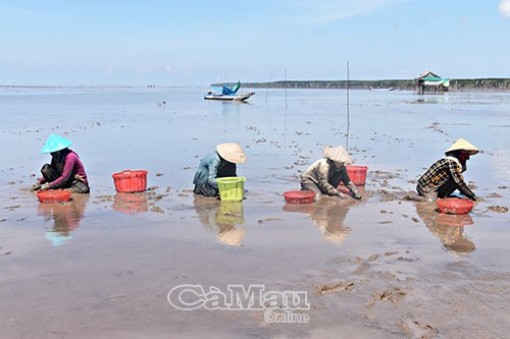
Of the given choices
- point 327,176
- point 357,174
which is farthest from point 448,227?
point 357,174

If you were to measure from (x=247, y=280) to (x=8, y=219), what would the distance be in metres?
4.23

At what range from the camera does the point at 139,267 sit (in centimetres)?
551

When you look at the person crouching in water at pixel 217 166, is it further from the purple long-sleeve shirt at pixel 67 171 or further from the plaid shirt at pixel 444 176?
the plaid shirt at pixel 444 176

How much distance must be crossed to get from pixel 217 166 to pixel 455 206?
3.68m

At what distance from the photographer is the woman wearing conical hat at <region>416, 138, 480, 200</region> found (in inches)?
311

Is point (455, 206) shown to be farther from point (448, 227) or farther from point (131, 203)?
point (131, 203)

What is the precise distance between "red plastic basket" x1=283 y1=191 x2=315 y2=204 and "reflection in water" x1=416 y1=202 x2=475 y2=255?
164cm

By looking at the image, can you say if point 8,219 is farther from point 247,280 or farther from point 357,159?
point 357,159

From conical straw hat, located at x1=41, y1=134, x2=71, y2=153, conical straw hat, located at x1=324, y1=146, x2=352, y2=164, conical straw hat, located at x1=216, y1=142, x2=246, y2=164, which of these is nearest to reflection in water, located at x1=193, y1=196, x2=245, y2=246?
conical straw hat, located at x1=216, y1=142, x2=246, y2=164

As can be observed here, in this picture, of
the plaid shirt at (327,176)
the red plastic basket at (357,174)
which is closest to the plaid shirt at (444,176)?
the plaid shirt at (327,176)

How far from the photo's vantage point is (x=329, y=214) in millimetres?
7828

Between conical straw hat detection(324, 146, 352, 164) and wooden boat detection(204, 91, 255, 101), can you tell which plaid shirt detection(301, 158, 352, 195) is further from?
wooden boat detection(204, 91, 255, 101)

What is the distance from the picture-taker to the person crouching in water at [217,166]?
8.31m

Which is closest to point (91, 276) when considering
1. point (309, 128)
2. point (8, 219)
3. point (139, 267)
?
point (139, 267)
